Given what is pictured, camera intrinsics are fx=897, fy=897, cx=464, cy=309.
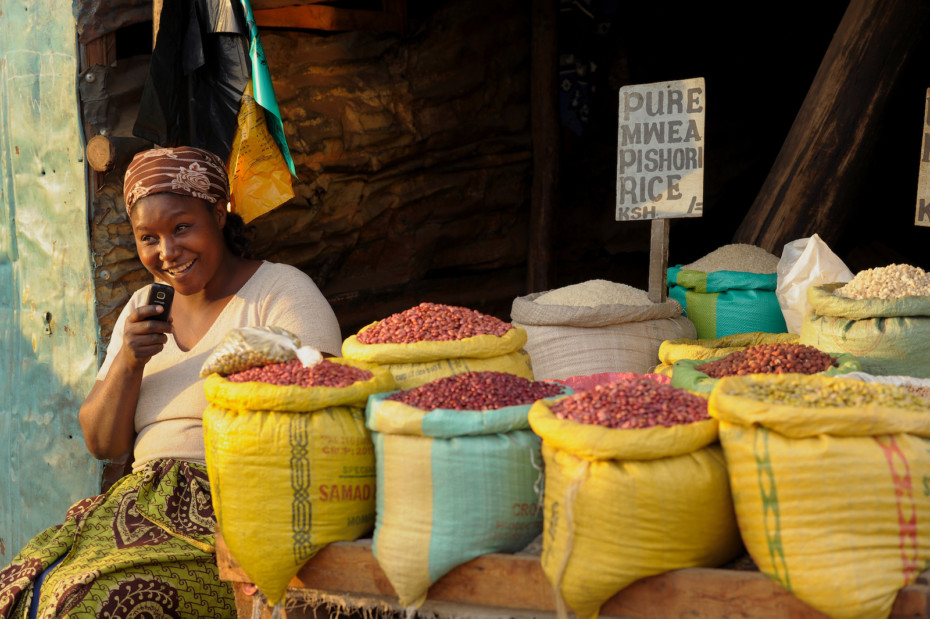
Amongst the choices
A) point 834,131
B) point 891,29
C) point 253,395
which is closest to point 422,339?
point 253,395

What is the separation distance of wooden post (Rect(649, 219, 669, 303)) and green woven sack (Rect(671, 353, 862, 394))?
711 mm

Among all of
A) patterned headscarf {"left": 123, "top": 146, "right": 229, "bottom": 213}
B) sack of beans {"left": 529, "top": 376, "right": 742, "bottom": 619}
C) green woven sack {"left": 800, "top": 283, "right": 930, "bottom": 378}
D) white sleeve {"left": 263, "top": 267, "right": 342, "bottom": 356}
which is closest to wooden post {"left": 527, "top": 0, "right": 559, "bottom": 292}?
white sleeve {"left": 263, "top": 267, "right": 342, "bottom": 356}

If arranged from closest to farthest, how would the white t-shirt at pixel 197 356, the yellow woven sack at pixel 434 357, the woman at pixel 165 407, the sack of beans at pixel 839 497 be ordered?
the sack of beans at pixel 839 497, the yellow woven sack at pixel 434 357, the woman at pixel 165 407, the white t-shirt at pixel 197 356

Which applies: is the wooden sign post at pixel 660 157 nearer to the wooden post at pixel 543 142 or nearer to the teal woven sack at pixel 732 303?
the teal woven sack at pixel 732 303

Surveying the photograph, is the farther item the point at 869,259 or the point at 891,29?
the point at 869,259

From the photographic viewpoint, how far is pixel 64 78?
283 centimetres

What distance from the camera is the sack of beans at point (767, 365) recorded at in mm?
1756

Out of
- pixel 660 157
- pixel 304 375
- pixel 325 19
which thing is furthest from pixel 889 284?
pixel 325 19

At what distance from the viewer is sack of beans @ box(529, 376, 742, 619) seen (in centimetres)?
138

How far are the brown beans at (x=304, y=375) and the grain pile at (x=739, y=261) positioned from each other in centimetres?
142

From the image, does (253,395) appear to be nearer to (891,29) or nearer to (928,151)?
(928,151)

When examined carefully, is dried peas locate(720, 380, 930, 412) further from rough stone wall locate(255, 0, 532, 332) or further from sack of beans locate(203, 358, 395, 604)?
rough stone wall locate(255, 0, 532, 332)

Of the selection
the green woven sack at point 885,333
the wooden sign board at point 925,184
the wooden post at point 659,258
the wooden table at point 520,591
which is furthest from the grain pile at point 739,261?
the wooden table at point 520,591

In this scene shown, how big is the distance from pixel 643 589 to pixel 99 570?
117 cm
